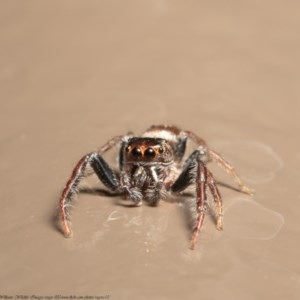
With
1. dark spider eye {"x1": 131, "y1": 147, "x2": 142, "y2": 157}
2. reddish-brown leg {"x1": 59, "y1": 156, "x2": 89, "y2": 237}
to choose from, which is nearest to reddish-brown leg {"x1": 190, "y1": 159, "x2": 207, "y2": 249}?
dark spider eye {"x1": 131, "y1": 147, "x2": 142, "y2": 157}

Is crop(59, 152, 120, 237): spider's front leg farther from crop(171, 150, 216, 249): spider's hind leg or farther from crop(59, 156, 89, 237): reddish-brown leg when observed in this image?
crop(171, 150, 216, 249): spider's hind leg

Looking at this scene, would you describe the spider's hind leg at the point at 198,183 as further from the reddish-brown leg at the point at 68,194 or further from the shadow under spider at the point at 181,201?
the reddish-brown leg at the point at 68,194

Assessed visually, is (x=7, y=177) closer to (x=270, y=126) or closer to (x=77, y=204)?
(x=77, y=204)

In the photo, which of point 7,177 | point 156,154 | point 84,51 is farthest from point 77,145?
point 84,51

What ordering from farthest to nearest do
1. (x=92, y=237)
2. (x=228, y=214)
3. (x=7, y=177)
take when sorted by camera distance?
(x=7, y=177)
(x=228, y=214)
(x=92, y=237)

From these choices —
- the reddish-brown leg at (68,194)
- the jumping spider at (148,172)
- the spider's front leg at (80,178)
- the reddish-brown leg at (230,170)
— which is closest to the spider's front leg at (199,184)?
the jumping spider at (148,172)

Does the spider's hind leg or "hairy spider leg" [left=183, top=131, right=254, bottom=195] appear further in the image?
"hairy spider leg" [left=183, top=131, right=254, bottom=195]
